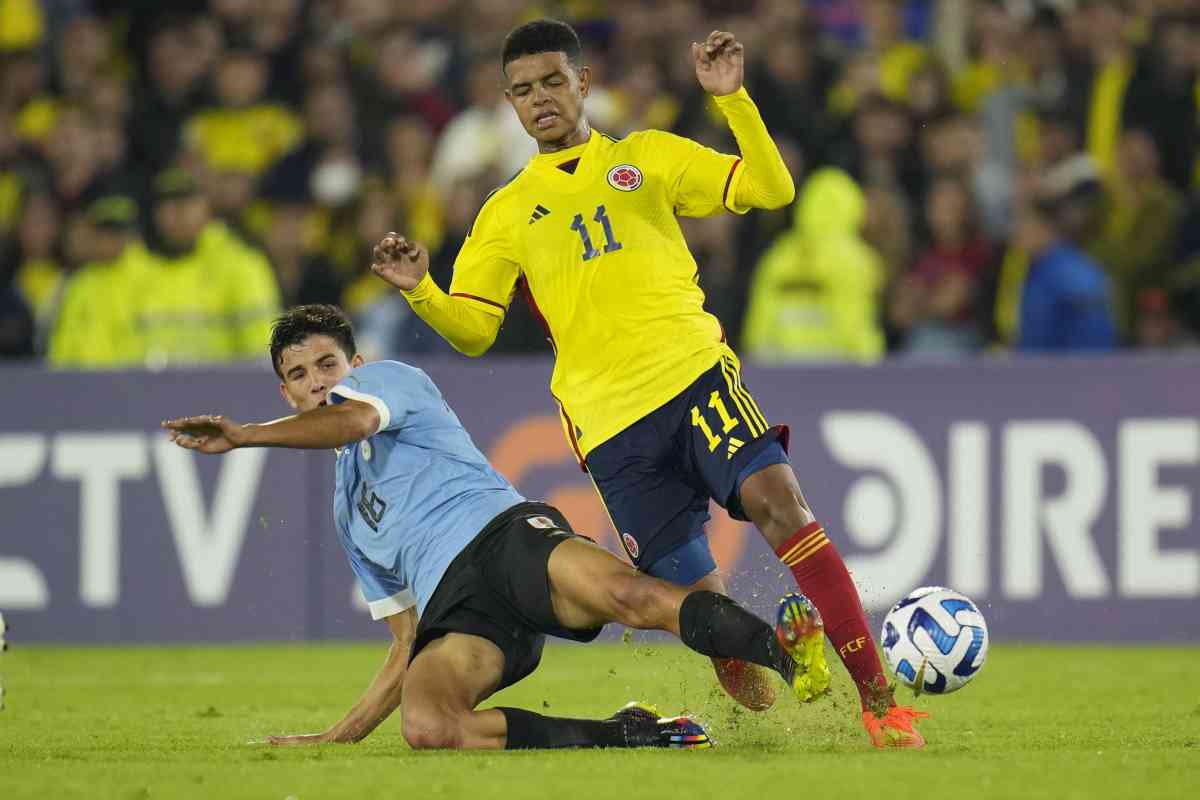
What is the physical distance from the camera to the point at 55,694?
9.08 m

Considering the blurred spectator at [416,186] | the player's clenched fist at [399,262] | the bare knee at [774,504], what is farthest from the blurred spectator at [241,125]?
the bare knee at [774,504]

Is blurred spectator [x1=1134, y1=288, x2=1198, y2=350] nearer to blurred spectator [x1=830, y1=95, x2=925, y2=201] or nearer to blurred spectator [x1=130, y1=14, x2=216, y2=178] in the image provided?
blurred spectator [x1=830, y1=95, x2=925, y2=201]

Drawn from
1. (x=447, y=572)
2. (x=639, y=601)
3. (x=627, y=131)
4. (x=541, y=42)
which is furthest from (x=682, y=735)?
(x=627, y=131)

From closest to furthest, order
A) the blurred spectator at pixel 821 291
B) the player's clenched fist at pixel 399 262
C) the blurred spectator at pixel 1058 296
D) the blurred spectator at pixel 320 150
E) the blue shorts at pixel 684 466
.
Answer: the blue shorts at pixel 684 466 < the player's clenched fist at pixel 399 262 < the blurred spectator at pixel 1058 296 < the blurred spectator at pixel 821 291 < the blurred spectator at pixel 320 150

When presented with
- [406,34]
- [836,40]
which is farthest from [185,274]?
[836,40]

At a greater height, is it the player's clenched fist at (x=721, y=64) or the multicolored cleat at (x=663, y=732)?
the player's clenched fist at (x=721, y=64)

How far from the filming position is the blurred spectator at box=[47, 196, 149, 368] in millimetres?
12625

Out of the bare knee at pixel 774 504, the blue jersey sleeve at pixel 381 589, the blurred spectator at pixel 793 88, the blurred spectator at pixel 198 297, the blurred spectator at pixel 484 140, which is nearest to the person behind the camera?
the bare knee at pixel 774 504

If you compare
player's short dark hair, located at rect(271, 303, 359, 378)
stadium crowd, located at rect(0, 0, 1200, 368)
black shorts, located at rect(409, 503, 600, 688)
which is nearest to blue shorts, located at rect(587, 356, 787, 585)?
black shorts, located at rect(409, 503, 600, 688)

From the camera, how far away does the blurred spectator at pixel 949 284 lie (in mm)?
12164

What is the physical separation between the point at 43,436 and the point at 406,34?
486 cm

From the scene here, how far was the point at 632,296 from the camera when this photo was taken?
22.8 ft

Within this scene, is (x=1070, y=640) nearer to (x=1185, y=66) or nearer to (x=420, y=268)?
(x=1185, y=66)

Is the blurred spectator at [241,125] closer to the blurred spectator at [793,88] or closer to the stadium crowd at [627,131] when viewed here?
the stadium crowd at [627,131]
